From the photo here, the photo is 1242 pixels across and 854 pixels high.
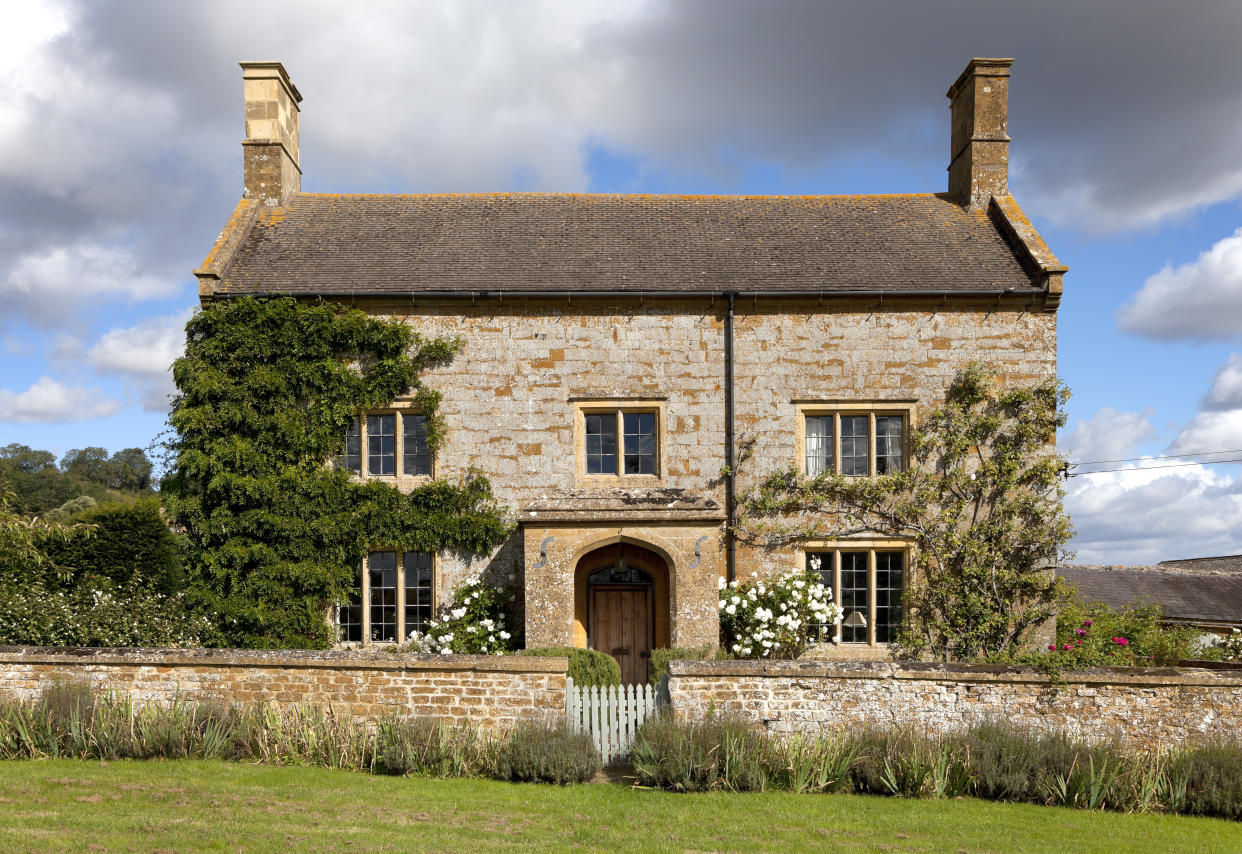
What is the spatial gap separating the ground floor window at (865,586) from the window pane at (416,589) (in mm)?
6673

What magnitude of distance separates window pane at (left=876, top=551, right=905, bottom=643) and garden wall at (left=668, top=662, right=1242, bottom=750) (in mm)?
5399

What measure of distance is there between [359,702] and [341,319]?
7.49 meters

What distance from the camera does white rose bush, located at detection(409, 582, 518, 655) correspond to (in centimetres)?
1491

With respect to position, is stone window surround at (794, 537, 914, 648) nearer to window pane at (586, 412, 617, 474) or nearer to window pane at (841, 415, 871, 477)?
window pane at (841, 415, 871, 477)

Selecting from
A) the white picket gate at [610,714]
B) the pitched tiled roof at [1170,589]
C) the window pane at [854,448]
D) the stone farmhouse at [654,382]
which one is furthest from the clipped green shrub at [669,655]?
the pitched tiled roof at [1170,589]

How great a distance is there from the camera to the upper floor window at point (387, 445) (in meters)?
16.2

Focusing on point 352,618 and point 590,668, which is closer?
point 590,668

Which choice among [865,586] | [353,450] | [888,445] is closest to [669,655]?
[865,586]

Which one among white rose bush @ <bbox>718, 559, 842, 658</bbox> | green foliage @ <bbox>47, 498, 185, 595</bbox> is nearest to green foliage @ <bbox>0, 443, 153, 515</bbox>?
green foliage @ <bbox>47, 498, 185, 595</bbox>

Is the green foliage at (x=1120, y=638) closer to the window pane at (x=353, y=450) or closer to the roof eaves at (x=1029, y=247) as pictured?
the roof eaves at (x=1029, y=247)

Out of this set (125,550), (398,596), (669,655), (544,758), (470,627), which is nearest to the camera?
(544,758)

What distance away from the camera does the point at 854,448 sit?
1652 cm

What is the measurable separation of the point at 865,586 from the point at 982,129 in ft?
31.3

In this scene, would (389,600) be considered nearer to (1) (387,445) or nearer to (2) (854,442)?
(1) (387,445)
